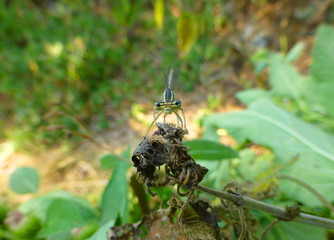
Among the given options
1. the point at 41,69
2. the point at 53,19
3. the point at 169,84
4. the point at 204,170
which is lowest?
the point at 204,170

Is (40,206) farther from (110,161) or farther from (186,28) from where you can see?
(186,28)

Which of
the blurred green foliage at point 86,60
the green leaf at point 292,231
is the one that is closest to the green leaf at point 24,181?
the green leaf at point 292,231

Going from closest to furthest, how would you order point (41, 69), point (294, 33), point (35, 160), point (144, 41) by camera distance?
point (35, 160) → point (294, 33) → point (41, 69) → point (144, 41)

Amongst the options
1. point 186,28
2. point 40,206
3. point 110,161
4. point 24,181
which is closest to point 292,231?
point 110,161

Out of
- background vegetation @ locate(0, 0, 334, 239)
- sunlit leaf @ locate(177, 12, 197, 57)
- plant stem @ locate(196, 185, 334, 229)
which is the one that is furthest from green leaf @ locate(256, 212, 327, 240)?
sunlit leaf @ locate(177, 12, 197, 57)

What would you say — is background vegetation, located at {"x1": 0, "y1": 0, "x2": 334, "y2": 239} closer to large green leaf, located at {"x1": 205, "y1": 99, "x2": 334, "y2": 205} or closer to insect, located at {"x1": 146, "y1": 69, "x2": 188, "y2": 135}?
large green leaf, located at {"x1": 205, "y1": 99, "x2": 334, "y2": 205}

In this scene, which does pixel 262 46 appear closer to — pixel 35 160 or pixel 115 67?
pixel 115 67

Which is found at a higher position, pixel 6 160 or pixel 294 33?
pixel 294 33

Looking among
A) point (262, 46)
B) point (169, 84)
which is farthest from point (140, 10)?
point (169, 84)
